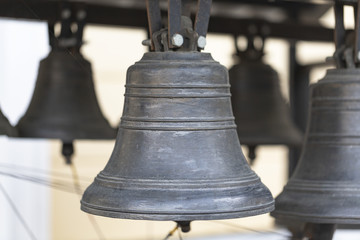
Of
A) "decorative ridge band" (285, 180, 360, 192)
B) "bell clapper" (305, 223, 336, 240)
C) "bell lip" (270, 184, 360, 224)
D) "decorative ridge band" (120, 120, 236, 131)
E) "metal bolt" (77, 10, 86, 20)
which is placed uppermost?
"metal bolt" (77, 10, 86, 20)

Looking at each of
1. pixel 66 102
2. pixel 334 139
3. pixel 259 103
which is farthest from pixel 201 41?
pixel 259 103

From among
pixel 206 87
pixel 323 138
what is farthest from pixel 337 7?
pixel 206 87

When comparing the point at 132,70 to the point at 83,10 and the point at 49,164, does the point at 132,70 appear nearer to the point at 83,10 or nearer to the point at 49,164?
the point at 83,10

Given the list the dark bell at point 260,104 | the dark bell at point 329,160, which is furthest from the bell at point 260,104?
the dark bell at point 329,160

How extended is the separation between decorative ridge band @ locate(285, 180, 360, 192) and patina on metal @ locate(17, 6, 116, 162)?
28.1 inches

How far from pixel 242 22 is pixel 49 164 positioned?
1.48m

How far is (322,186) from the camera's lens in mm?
1849

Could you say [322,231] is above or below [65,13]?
below

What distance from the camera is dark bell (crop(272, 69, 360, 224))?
5.96ft

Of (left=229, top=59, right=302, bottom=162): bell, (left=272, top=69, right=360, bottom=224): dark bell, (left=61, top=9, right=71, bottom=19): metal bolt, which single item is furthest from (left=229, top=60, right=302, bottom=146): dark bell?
(left=272, top=69, right=360, bottom=224): dark bell

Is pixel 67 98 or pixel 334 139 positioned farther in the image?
pixel 67 98

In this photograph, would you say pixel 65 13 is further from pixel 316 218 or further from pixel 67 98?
pixel 316 218

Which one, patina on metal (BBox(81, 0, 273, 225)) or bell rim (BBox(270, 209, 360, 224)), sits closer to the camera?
patina on metal (BBox(81, 0, 273, 225))

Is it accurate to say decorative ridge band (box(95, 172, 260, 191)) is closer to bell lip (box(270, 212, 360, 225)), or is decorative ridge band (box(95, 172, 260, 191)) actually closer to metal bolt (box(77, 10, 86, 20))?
bell lip (box(270, 212, 360, 225))
